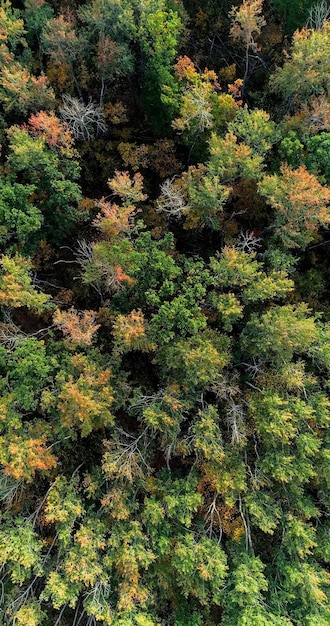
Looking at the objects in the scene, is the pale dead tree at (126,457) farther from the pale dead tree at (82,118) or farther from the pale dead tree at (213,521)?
the pale dead tree at (82,118)

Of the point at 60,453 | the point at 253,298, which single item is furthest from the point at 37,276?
the point at 253,298

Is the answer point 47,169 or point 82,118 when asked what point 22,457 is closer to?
point 47,169

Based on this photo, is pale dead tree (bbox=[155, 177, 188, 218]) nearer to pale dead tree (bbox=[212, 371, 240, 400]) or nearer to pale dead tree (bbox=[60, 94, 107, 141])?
pale dead tree (bbox=[60, 94, 107, 141])

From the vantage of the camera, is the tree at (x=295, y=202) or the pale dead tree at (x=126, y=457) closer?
the tree at (x=295, y=202)

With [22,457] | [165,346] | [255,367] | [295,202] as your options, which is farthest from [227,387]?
[22,457]

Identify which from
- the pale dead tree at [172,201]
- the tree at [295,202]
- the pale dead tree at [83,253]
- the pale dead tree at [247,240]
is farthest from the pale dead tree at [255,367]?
the pale dead tree at [83,253]

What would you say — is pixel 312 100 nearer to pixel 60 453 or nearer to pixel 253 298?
pixel 253 298

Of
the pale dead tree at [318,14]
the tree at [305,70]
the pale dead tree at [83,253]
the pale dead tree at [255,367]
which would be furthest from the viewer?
the pale dead tree at [83,253]
